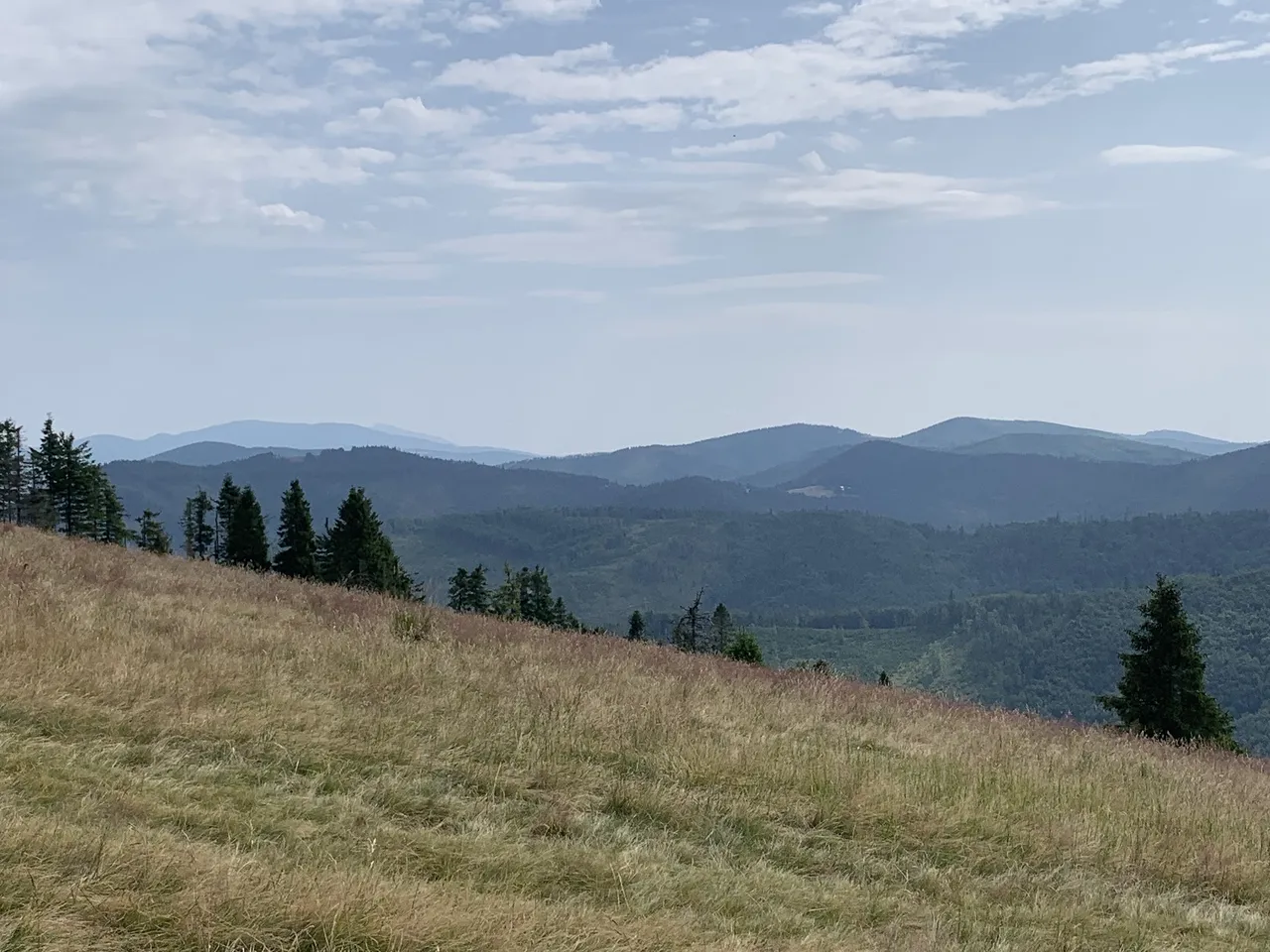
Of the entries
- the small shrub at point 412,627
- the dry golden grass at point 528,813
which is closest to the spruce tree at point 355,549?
the small shrub at point 412,627

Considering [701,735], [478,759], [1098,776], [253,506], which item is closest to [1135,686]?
[1098,776]

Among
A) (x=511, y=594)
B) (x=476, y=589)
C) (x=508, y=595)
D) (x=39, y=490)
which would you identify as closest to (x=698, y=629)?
(x=511, y=594)

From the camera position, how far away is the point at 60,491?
7125cm

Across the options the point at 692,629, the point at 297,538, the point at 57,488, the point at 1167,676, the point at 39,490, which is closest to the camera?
the point at 1167,676

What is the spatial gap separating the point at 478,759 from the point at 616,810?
1254 millimetres

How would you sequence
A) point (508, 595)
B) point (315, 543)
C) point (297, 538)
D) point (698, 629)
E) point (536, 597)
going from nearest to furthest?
point (297, 538)
point (315, 543)
point (508, 595)
point (536, 597)
point (698, 629)

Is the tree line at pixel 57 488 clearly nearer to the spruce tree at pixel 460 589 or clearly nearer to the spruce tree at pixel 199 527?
the spruce tree at pixel 199 527

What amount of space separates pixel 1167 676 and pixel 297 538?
4894 cm

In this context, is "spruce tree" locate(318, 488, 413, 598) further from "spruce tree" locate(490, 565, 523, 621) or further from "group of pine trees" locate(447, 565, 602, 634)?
"spruce tree" locate(490, 565, 523, 621)

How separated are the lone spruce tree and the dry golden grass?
2056 cm

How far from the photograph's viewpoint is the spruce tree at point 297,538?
5762 cm

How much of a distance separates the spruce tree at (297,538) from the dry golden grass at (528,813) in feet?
161

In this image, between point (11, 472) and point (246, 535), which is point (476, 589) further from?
point (11, 472)

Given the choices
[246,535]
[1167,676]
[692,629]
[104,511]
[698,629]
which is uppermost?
[104,511]
